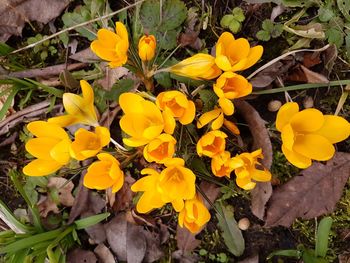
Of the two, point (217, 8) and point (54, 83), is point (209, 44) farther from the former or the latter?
point (54, 83)

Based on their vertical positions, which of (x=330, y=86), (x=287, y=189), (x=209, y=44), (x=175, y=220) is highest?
(x=209, y=44)

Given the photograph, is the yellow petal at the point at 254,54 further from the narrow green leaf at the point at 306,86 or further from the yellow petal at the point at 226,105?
the narrow green leaf at the point at 306,86

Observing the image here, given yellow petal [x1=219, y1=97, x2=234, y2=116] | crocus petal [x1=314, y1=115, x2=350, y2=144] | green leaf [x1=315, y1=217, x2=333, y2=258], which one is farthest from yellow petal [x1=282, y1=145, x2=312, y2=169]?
green leaf [x1=315, y1=217, x2=333, y2=258]

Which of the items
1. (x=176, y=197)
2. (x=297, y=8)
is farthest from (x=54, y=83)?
(x=297, y=8)

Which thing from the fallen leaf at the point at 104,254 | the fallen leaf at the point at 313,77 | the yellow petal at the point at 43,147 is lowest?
→ the fallen leaf at the point at 104,254

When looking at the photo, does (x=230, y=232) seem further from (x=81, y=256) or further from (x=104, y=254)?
(x=81, y=256)

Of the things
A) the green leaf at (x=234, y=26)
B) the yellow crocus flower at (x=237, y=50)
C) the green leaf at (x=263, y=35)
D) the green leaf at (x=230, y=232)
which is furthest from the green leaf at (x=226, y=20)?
the green leaf at (x=230, y=232)
